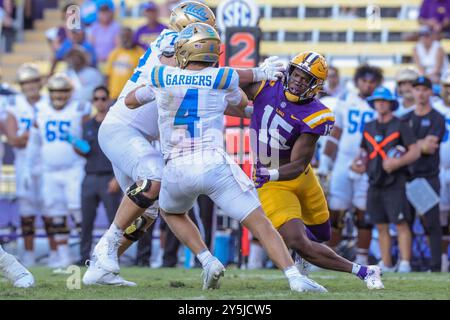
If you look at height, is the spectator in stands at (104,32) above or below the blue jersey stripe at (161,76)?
above

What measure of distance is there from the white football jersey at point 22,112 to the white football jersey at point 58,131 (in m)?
0.25

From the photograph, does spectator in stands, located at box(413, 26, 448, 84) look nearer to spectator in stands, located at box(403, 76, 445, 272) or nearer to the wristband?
spectator in stands, located at box(403, 76, 445, 272)

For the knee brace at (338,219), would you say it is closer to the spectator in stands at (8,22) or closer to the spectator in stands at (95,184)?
the spectator in stands at (95,184)

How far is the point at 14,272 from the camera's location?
7.37 meters

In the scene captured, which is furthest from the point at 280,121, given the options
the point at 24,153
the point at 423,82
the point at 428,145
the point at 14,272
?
the point at 24,153

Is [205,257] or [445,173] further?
[445,173]

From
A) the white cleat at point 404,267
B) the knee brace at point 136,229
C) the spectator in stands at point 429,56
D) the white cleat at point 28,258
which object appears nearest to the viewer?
the knee brace at point 136,229

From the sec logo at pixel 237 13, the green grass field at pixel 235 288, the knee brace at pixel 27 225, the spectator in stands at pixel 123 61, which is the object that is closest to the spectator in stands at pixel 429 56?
the sec logo at pixel 237 13

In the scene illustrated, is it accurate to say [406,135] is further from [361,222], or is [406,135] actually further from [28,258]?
[28,258]

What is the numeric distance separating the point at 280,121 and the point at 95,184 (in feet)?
14.5

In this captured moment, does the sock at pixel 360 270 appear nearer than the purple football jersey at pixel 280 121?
Yes

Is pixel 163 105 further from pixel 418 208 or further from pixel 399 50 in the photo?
pixel 399 50

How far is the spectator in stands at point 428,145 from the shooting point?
36.5 feet

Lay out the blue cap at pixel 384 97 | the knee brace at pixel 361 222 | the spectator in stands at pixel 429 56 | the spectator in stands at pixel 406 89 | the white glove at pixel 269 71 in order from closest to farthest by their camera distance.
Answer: the white glove at pixel 269 71, the blue cap at pixel 384 97, the knee brace at pixel 361 222, the spectator in stands at pixel 406 89, the spectator in stands at pixel 429 56
